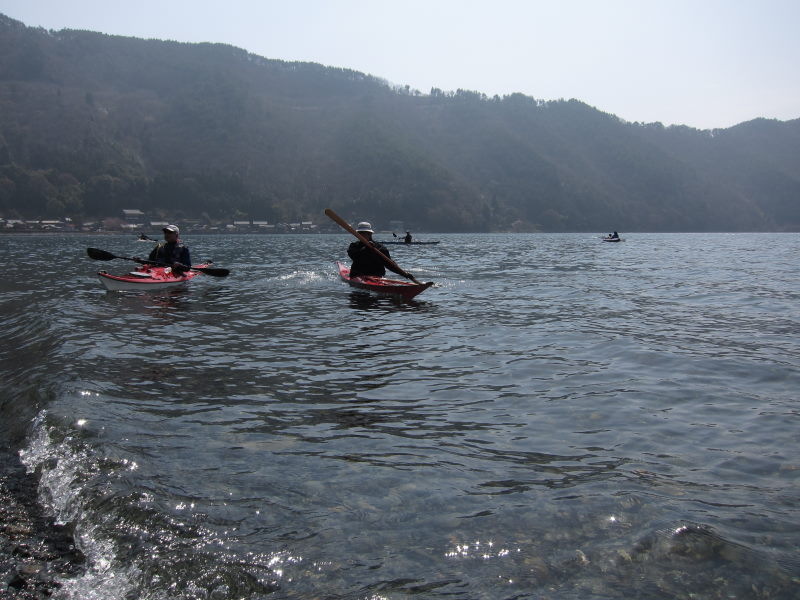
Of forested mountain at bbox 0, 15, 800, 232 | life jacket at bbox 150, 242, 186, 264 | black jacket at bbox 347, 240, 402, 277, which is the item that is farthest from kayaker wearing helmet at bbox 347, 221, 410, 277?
forested mountain at bbox 0, 15, 800, 232

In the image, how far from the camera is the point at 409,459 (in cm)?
506

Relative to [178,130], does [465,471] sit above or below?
below

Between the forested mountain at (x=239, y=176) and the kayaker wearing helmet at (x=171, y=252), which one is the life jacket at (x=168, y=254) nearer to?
the kayaker wearing helmet at (x=171, y=252)

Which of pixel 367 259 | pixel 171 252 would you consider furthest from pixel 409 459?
pixel 171 252

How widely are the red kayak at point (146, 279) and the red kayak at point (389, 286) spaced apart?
18.3 ft

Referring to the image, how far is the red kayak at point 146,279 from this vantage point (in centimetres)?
1628

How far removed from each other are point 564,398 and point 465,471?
2648 mm

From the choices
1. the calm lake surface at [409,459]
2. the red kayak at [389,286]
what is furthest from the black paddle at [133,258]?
the calm lake surface at [409,459]

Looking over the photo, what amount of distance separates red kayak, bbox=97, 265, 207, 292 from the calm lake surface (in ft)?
16.8

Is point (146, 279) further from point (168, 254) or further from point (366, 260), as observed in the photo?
point (366, 260)

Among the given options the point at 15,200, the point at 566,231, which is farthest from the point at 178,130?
the point at 566,231

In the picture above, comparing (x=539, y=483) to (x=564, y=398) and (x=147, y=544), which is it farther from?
(x=147, y=544)

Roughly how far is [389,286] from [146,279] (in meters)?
7.44

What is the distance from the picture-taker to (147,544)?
3.72 metres
